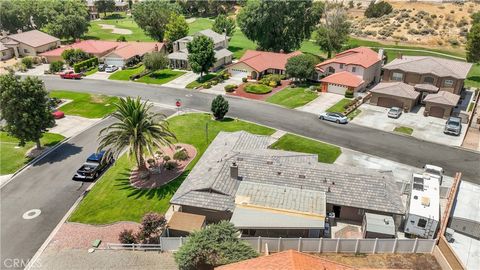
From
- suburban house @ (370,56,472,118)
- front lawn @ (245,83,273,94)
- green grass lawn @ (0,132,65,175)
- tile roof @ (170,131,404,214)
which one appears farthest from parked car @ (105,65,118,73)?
suburban house @ (370,56,472,118)

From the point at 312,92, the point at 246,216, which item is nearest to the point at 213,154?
the point at 246,216

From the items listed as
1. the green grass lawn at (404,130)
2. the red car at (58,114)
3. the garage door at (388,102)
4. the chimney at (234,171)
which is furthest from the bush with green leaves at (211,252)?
the garage door at (388,102)

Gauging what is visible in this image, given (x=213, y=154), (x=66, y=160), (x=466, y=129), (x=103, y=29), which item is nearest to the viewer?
(x=213, y=154)

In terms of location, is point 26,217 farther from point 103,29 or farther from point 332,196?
point 103,29

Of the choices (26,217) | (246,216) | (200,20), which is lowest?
(26,217)

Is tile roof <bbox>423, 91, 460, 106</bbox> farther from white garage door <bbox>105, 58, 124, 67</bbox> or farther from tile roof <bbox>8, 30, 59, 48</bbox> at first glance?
tile roof <bbox>8, 30, 59, 48</bbox>

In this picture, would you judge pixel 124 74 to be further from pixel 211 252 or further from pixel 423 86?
pixel 211 252

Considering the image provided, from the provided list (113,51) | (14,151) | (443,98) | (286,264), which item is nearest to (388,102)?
(443,98)
